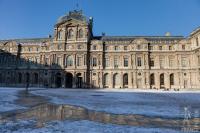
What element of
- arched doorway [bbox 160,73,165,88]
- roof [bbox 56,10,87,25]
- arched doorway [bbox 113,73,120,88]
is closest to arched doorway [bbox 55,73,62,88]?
roof [bbox 56,10,87,25]

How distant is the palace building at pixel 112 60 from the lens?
58.3 m

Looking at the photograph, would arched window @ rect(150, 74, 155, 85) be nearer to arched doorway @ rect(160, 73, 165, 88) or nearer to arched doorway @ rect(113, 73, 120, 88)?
arched doorway @ rect(160, 73, 165, 88)

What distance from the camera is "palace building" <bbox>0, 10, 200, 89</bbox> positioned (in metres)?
58.3

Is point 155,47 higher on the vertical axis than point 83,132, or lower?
higher

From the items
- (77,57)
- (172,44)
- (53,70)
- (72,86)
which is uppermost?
(172,44)

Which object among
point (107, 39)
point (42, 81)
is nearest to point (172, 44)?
point (107, 39)

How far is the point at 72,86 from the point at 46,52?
14085mm

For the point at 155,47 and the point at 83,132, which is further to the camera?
the point at 155,47

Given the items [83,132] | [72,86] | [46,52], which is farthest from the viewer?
[46,52]

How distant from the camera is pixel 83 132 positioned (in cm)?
789

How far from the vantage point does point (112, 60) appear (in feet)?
199

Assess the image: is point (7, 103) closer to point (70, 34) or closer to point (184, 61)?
point (70, 34)

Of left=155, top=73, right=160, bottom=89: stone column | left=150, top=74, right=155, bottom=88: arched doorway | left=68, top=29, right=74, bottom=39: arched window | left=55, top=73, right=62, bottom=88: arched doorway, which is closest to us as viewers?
left=155, top=73, right=160, bottom=89: stone column

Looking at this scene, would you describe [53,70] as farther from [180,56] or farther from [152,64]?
[180,56]
